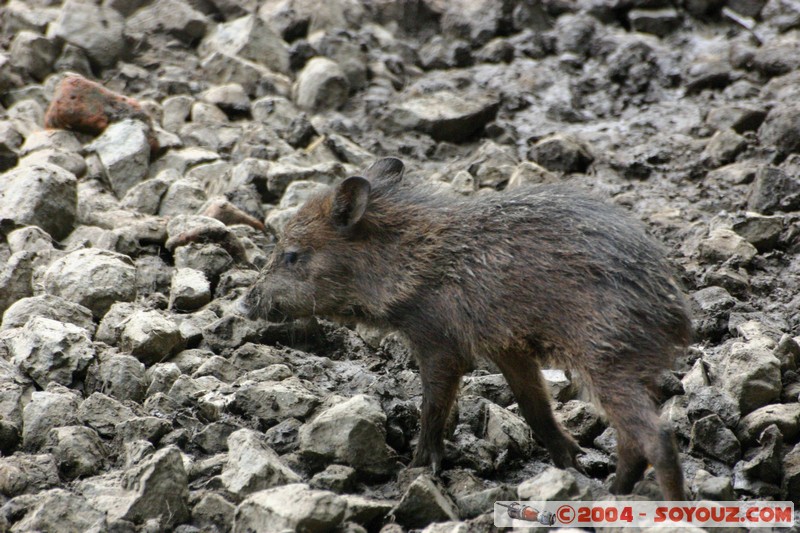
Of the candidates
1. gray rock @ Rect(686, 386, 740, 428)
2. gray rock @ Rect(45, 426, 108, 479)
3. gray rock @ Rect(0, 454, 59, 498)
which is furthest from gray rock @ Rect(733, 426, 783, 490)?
gray rock @ Rect(0, 454, 59, 498)

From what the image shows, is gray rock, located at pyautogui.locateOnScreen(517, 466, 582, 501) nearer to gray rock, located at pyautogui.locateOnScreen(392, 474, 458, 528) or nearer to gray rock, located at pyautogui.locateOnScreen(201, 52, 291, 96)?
gray rock, located at pyautogui.locateOnScreen(392, 474, 458, 528)

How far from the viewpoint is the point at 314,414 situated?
218 inches

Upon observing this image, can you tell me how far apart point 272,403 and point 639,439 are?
2021mm

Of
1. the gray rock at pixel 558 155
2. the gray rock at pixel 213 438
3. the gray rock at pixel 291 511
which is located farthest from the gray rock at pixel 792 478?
the gray rock at pixel 558 155

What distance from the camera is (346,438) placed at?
5121 mm

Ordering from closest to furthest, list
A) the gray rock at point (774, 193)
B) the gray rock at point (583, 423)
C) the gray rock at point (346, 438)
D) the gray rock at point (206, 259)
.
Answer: the gray rock at point (346, 438)
the gray rock at point (583, 423)
the gray rock at point (206, 259)
the gray rock at point (774, 193)

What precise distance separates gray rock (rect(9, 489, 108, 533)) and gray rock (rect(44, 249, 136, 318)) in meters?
2.20

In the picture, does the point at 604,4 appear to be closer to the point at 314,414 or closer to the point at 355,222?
the point at 355,222

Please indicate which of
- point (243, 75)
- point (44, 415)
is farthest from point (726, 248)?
point (243, 75)

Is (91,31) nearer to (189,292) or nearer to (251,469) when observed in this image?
(189,292)

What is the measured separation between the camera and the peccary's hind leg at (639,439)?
181 inches

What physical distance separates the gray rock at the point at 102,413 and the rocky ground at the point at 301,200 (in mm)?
15

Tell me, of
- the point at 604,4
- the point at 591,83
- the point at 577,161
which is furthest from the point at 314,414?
the point at 604,4

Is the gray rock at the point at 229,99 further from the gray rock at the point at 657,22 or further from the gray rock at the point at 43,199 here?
the gray rock at the point at 657,22
